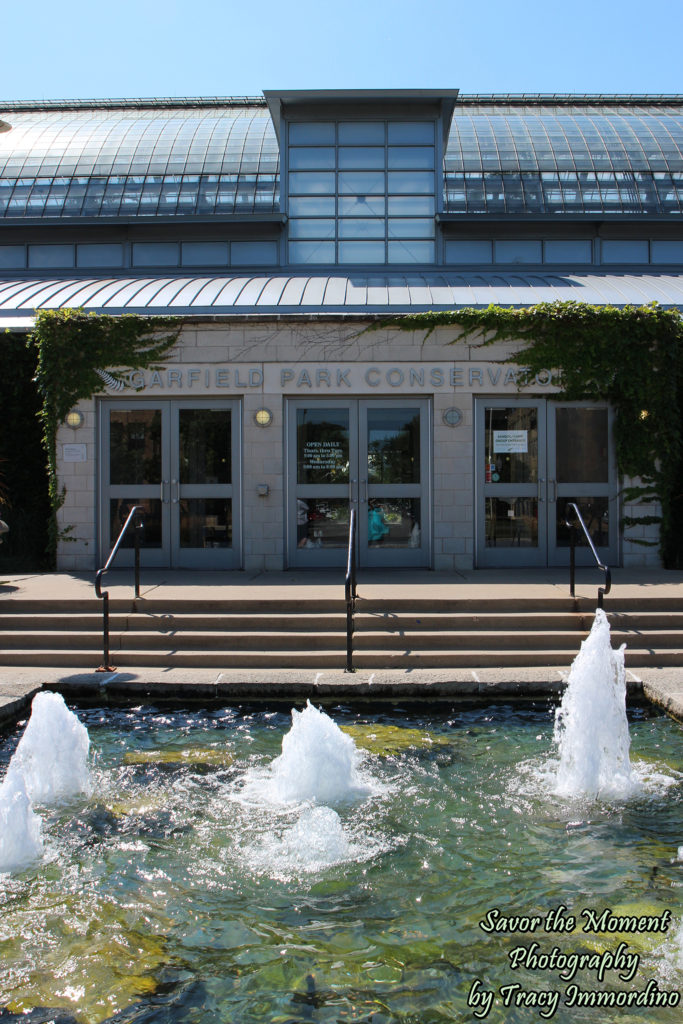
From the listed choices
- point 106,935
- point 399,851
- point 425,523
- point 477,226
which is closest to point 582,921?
point 399,851

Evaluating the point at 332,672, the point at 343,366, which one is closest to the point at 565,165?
the point at 343,366

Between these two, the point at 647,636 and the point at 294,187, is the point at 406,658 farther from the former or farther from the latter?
→ the point at 294,187

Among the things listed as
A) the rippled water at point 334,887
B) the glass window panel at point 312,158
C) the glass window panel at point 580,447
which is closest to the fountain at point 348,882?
the rippled water at point 334,887

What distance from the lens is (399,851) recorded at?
418cm

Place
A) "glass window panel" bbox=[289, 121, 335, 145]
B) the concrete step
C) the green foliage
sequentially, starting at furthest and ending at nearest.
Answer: "glass window panel" bbox=[289, 121, 335, 145]
the green foliage
the concrete step

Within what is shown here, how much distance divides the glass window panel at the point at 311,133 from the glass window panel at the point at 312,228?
1.80 m

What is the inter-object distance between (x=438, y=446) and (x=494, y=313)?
215cm

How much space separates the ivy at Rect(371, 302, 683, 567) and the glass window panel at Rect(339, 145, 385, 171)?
8.21m

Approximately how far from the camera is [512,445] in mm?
11516

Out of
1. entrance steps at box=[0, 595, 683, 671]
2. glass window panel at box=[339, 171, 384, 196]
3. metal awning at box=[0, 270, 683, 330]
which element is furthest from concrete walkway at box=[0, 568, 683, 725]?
glass window panel at box=[339, 171, 384, 196]

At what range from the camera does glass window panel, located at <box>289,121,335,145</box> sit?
17859mm

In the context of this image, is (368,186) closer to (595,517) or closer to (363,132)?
(363,132)

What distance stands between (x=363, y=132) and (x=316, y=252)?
2975 mm

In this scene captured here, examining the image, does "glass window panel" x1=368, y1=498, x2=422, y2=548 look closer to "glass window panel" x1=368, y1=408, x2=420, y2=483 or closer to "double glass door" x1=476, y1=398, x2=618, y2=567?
"glass window panel" x1=368, y1=408, x2=420, y2=483
